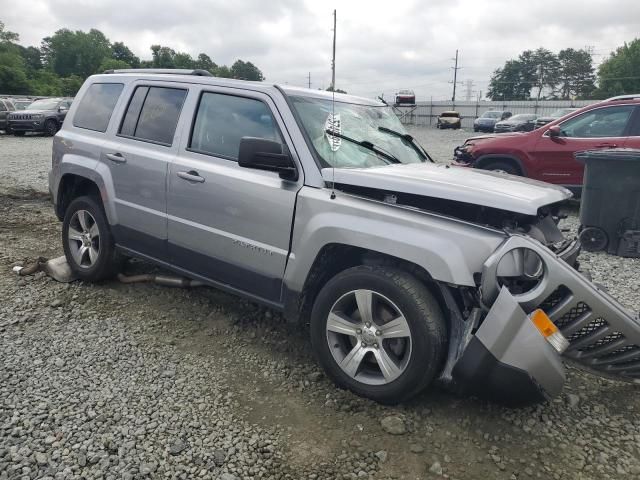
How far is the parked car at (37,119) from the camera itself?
68.1ft

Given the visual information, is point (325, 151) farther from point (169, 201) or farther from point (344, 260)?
point (169, 201)

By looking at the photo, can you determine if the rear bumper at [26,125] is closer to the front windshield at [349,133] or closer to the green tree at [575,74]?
the front windshield at [349,133]

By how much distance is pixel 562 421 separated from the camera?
114 inches

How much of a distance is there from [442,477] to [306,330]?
1.73m

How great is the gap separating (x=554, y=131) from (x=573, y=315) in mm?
6446

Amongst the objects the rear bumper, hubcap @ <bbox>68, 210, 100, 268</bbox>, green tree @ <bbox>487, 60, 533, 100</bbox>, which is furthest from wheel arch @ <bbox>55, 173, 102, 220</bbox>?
green tree @ <bbox>487, 60, 533, 100</bbox>

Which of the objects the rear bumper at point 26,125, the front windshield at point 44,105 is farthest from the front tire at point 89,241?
the front windshield at point 44,105

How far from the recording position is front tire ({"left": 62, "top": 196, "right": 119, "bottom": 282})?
446 centimetres

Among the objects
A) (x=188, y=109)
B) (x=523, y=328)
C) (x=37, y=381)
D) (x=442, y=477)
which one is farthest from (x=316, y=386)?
(x=188, y=109)

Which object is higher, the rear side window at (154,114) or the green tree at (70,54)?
the green tree at (70,54)

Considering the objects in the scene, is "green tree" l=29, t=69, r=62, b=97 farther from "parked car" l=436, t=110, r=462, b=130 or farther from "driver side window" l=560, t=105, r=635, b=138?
"driver side window" l=560, t=105, r=635, b=138

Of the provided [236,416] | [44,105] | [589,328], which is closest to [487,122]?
[44,105]

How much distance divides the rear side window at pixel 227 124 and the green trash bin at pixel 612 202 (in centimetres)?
417

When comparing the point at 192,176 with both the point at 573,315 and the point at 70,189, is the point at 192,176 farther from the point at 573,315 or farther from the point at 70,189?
the point at 573,315
